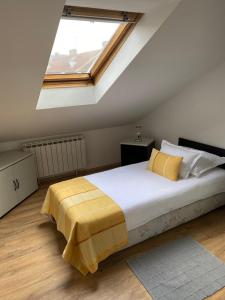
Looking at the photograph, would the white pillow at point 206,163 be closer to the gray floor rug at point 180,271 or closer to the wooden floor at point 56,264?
the wooden floor at point 56,264

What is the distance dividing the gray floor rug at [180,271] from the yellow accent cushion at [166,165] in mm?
724

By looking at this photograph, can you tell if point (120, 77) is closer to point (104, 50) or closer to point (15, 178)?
point (104, 50)

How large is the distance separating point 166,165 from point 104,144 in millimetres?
1730

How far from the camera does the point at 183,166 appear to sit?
8.61 feet

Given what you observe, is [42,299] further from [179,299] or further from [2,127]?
[2,127]

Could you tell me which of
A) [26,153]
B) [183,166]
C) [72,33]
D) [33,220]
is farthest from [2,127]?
[183,166]

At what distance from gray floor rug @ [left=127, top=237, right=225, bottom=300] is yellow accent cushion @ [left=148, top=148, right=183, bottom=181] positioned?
2.38ft

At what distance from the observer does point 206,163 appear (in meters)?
2.67

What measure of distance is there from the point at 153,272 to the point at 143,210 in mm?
510

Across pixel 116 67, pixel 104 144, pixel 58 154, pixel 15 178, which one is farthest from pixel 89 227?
pixel 104 144

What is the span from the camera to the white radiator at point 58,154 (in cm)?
353

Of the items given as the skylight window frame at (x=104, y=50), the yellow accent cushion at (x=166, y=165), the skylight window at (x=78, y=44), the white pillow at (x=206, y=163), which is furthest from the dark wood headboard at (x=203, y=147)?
the skylight window at (x=78, y=44)

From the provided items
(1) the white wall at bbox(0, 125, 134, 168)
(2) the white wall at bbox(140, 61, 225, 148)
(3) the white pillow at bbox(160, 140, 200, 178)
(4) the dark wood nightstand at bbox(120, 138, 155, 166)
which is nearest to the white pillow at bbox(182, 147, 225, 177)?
(3) the white pillow at bbox(160, 140, 200, 178)

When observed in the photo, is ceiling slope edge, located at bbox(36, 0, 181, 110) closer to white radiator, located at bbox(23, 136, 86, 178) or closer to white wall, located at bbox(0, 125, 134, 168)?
white radiator, located at bbox(23, 136, 86, 178)
